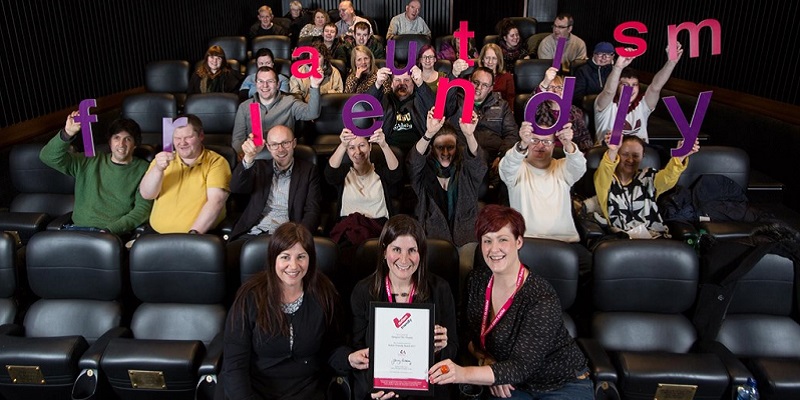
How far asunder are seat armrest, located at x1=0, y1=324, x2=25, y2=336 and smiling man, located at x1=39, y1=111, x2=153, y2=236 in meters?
0.80

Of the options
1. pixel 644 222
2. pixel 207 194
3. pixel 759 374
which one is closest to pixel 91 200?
pixel 207 194

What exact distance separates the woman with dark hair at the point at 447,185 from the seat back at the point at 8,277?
198 cm

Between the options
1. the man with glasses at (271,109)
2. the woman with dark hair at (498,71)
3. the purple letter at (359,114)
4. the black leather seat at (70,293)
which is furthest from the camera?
the woman with dark hair at (498,71)

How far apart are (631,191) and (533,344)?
162 centimetres

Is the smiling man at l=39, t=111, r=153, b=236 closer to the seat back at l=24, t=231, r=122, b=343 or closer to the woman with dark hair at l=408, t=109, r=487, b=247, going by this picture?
the seat back at l=24, t=231, r=122, b=343

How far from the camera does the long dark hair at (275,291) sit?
7.37ft

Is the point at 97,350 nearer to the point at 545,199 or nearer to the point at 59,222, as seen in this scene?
the point at 59,222

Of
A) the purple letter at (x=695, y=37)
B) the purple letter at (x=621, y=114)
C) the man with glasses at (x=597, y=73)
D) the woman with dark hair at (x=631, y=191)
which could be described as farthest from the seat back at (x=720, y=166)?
the man with glasses at (x=597, y=73)

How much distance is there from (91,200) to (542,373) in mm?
2747

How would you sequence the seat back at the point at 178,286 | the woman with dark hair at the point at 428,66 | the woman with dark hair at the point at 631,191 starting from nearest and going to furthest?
the seat back at the point at 178,286 < the woman with dark hair at the point at 631,191 < the woman with dark hair at the point at 428,66

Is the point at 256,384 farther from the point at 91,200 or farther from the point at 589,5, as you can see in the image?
the point at 589,5

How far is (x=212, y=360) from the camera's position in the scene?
7.83 feet

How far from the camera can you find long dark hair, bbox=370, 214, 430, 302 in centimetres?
224

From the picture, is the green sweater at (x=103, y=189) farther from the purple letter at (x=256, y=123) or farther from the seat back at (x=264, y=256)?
the seat back at (x=264, y=256)
